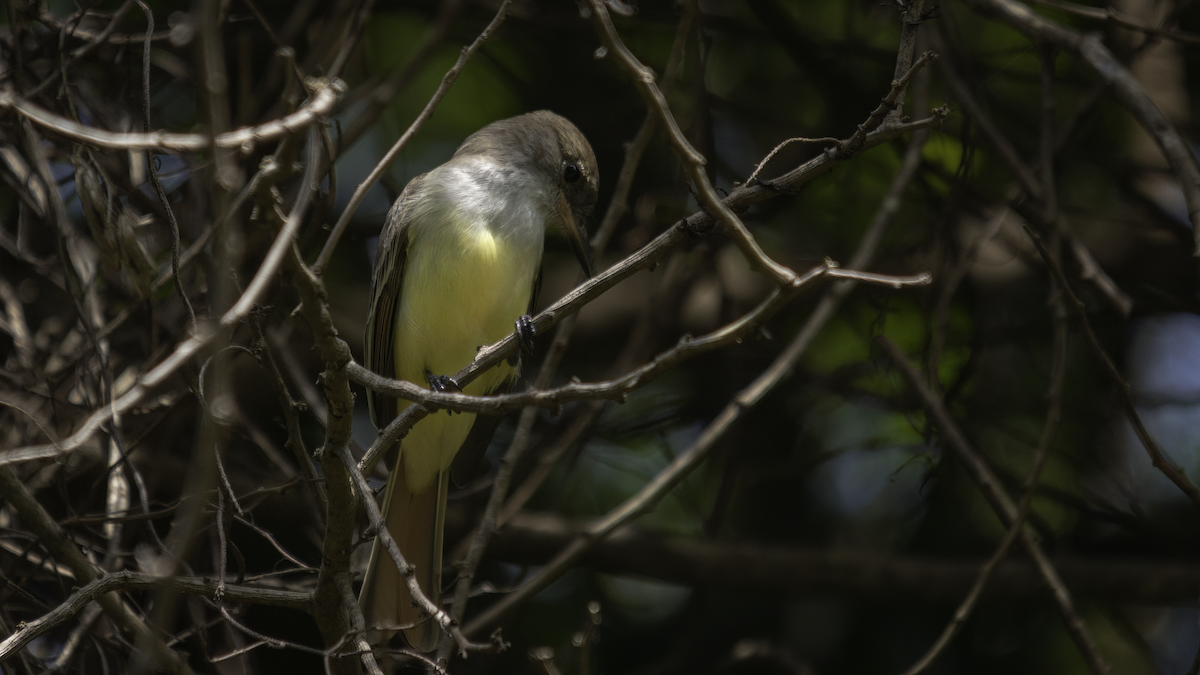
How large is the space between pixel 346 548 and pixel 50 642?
6.41ft

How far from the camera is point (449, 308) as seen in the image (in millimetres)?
3674

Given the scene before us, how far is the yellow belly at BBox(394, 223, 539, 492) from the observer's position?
364cm

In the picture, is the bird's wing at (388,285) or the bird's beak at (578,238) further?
the bird's beak at (578,238)

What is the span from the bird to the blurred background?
367 millimetres

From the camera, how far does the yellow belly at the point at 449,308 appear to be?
3.64m

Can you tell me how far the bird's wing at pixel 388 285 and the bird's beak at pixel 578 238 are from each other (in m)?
0.61

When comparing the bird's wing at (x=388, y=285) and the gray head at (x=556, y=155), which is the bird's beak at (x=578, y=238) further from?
the bird's wing at (x=388, y=285)

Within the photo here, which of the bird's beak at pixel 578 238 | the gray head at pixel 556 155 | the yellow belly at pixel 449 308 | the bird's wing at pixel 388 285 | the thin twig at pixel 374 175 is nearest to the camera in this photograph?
the thin twig at pixel 374 175

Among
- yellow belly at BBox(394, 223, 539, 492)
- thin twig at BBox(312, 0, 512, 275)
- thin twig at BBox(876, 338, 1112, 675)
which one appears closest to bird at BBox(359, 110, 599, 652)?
yellow belly at BBox(394, 223, 539, 492)

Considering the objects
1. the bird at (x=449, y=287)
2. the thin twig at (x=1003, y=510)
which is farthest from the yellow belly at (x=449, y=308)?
the thin twig at (x=1003, y=510)

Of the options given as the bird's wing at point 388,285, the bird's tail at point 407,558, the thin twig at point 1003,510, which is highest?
the bird's wing at point 388,285

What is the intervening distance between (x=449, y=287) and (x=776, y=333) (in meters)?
1.96

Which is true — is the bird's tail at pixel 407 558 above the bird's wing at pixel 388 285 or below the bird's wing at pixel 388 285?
below

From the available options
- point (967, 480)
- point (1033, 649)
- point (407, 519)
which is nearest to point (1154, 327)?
point (967, 480)
